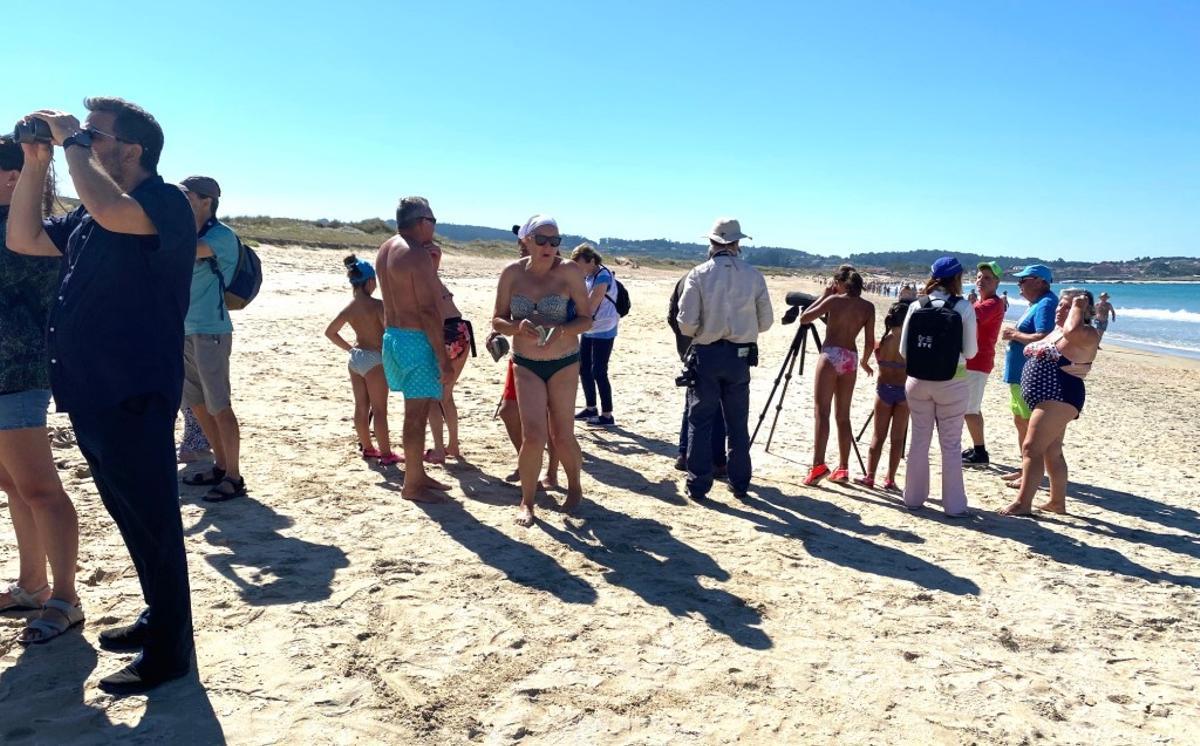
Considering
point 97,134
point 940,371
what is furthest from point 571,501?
point 97,134

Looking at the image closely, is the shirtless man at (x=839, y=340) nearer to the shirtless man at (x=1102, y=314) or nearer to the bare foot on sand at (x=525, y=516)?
the shirtless man at (x=1102, y=314)

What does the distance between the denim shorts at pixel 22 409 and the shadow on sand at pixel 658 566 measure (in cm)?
271

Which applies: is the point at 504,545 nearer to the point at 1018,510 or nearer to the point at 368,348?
the point at 368,348

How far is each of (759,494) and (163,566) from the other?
4.17m

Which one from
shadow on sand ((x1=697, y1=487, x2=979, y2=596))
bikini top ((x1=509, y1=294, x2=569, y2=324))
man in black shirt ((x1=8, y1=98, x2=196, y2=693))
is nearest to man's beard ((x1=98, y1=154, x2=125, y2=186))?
man in black shirt ((x1=8, y1=98, x2=196, y2=693))

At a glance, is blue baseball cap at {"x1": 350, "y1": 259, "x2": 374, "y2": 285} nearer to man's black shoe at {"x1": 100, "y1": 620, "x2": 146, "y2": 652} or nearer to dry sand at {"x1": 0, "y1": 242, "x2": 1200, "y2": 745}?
dry sand at {"x1": 0, "y1": 242, "x2": 1200, "y2": 745}

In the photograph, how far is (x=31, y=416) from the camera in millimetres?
3201

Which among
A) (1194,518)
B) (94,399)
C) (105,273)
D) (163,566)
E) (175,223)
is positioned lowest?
(1194,518)

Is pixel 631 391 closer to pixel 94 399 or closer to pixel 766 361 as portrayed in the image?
pixel 766 361

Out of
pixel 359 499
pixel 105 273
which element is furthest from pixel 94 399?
pixel 359 499

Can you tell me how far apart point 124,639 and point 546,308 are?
277 centimetres

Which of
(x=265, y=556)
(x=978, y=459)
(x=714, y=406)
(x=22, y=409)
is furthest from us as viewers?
(x=978, y=459)

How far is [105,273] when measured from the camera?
2779mm

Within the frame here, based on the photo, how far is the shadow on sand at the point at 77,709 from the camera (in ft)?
8.88
